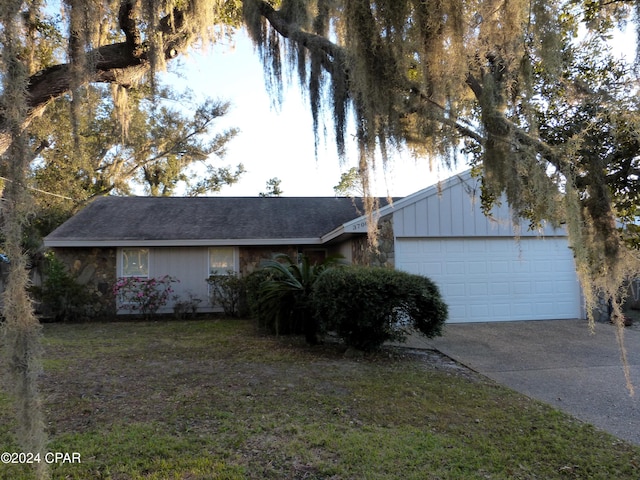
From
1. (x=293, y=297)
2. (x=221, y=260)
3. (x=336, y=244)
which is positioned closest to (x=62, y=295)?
(x=221, y=260)

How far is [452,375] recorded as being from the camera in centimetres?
579

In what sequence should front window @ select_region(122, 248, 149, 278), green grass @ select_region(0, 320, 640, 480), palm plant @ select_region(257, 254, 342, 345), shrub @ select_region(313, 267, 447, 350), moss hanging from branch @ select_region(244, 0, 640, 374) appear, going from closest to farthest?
1. green grass @ select_region(0, 320, 640, 480)
2. moss hanging from branch @ select_region(244, 0, 640, 374)
3. shrub @ select_region(313, 267, 447, 350)
4. palm plant @ select_region(257, 254, 342, 345)
5. front window @ select_region(122, 248, 149, 278)

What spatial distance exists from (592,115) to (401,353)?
4.44 meters

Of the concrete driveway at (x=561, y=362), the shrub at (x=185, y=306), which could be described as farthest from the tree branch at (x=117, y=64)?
the shrub at (x=185, y=306)

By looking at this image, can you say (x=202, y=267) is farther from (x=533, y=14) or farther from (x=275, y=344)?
(x=533, y=14)

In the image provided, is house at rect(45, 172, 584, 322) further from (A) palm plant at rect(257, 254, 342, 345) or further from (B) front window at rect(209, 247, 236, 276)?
(A) palm plant at rect(257, 254, 342, 345)

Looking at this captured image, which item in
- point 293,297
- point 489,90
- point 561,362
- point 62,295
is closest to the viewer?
point 489,90

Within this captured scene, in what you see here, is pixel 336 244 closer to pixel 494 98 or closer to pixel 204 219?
pixel 204 219

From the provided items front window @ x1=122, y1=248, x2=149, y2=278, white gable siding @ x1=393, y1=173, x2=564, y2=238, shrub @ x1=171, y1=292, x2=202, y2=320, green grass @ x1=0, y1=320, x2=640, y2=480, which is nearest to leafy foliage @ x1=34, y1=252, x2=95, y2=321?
front window @ x1=122, y1=248, x2=149, y2=278

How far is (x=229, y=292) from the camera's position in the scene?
1185 centimetres

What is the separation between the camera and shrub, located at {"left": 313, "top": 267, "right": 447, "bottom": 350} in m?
6.38

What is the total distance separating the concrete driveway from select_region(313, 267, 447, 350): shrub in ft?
3.10

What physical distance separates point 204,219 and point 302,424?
10378mm

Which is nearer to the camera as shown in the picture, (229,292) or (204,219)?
(229,292)
